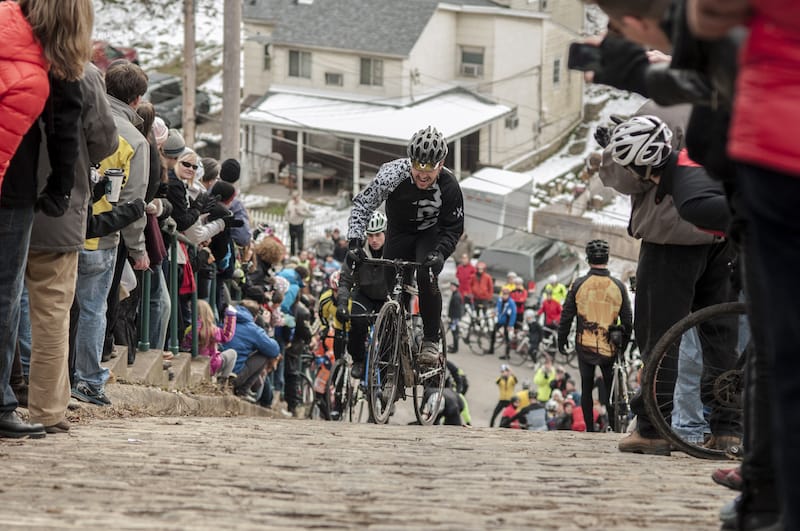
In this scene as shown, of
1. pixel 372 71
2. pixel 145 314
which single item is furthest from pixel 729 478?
pixel 372 71

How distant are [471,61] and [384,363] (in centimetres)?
4131

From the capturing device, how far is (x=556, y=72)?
2093 inches

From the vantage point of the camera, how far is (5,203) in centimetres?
604

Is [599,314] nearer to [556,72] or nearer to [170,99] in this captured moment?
[170,99]

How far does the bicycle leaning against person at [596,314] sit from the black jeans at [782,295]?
917 cm

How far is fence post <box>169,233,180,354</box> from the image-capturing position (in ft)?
36.2

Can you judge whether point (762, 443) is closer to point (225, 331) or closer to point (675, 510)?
point (675, 510)

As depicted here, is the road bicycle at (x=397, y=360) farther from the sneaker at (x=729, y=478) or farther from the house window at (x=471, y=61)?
the house window at (x=471, y=61)

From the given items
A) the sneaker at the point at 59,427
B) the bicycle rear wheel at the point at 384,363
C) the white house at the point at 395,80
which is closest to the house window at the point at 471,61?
the white house at the point at 395,80

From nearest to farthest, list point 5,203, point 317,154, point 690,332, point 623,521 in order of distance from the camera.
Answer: point 623,521 → point 5,203 → point 690,332 → point 317,154

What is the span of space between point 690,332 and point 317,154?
4235cm

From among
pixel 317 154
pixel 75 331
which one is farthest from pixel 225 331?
pixel 317 154

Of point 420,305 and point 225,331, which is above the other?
point 420,305

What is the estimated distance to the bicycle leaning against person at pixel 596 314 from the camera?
41.2ft
